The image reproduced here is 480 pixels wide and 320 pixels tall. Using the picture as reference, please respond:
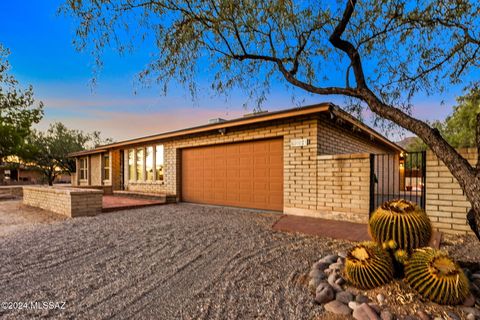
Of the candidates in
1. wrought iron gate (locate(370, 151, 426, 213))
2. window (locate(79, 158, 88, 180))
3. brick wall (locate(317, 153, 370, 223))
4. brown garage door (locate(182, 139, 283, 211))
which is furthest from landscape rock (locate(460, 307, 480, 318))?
window (locate(79, 158, 88, 180))

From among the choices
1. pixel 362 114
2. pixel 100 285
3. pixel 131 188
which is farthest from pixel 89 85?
pixel 131 188

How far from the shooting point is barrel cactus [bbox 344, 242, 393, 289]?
2.31 metres

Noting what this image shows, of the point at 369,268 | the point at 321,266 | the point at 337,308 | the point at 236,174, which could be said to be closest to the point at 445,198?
the point at 321,266

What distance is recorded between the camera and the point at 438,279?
80.5 inches

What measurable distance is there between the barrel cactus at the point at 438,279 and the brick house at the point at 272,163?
360 cm

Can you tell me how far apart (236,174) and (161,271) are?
16.9ft

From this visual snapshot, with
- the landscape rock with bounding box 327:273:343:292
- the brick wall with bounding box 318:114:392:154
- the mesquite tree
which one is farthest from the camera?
the brick wall with bounding box 318:114:392:154

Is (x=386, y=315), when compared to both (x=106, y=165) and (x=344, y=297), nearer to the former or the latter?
(x=344, y=297)

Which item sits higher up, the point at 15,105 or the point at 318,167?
the point at 15,105

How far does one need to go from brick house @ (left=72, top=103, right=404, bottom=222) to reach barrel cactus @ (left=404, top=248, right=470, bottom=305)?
360 centimetres

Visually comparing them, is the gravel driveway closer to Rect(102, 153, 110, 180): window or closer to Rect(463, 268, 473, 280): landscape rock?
Rect(463, 268, 473, 280): landscape rock

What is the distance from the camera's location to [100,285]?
2732mm

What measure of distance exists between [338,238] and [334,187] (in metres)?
1.83

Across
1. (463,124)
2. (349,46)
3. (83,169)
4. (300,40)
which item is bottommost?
(83,169)
